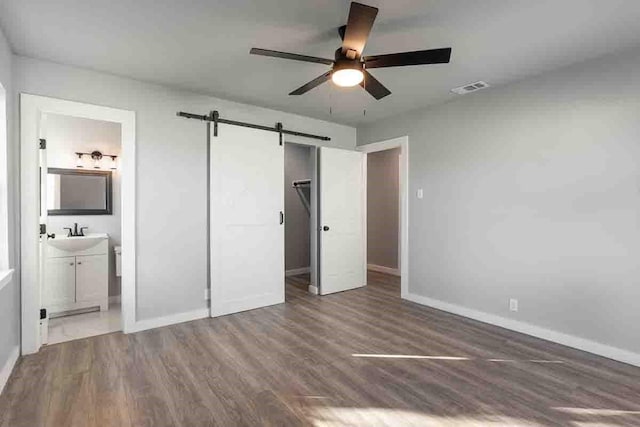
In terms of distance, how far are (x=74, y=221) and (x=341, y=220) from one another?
343 centimetres

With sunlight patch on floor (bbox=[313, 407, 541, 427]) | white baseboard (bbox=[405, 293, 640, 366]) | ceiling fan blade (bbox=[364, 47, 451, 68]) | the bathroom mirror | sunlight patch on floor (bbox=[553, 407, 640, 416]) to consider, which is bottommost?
sunlight patch on floor (bbox=[313, 407, 541, 427])

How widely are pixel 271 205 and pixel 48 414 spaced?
2.74 meters

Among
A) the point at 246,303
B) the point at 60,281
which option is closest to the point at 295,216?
the point at 246,303

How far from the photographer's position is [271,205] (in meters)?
4.14

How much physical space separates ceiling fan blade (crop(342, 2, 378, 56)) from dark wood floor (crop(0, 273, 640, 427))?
7.43 ft

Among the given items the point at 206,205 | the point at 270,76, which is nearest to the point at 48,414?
the point at 206,205

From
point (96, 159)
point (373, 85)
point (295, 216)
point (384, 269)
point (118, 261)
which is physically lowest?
point (384, 269)

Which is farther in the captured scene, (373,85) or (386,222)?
(386,222)

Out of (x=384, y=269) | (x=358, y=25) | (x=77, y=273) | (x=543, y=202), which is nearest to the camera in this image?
(x=358, y=25)

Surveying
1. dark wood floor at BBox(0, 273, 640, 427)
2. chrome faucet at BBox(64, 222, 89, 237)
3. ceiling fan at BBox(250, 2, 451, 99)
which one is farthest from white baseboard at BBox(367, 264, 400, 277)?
chrome faucet at BBox(64, 222, 89, 237)

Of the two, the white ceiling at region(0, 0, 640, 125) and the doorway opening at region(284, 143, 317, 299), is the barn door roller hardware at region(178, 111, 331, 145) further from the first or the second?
the doorway opening at region(284, 143, 317, 299)

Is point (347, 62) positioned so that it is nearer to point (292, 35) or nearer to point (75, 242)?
point (292, 35)

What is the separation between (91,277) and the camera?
151 inches

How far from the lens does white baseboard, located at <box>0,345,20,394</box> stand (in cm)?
218
